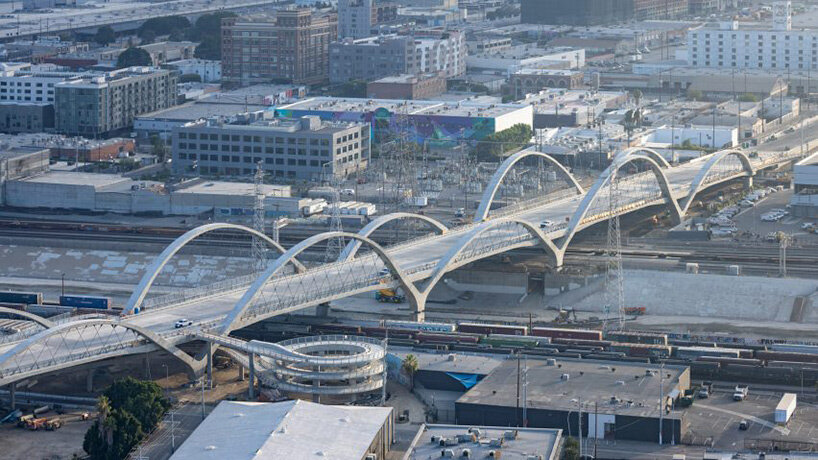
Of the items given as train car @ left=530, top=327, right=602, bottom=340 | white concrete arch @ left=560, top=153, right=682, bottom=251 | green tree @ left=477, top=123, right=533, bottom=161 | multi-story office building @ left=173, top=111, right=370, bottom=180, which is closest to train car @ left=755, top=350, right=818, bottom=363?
train car @ left=530, top=327, right=602, bottom=340

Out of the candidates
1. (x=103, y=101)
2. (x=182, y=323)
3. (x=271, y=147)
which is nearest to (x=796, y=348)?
(x=182, y=323)

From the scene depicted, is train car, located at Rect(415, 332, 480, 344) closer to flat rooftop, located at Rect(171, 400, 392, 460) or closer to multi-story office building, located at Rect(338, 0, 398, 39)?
flat rooftop, located at Rect(171, 400, 392, 460)

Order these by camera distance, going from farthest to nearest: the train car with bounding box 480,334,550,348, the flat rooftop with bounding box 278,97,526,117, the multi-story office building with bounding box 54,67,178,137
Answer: the multi-story office building with bounding box 54,67,178,137
the flat rooftop with bounding box 278,97,526,117
the train car with bounding box 480,334,550,348

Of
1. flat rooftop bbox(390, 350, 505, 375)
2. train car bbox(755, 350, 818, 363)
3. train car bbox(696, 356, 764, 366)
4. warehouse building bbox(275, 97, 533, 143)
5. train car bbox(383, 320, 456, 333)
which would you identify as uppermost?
warehouse building bbox(275, 97, 533, 143)

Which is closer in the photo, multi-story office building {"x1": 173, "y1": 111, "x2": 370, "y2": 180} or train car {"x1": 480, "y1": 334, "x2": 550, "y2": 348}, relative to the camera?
train car {"x1": 480, "y1": 334, "x2": 550, "y2": 348}

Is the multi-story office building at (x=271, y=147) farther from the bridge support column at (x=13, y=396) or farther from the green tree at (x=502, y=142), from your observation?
the bridge support column at (x=13, y=396)

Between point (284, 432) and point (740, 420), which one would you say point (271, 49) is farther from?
point (284, 432)

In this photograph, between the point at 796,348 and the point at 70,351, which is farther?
the point at 796,348

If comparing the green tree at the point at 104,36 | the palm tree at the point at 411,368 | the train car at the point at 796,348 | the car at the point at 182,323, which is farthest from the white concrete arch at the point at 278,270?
the green tree at the point at 104,36
